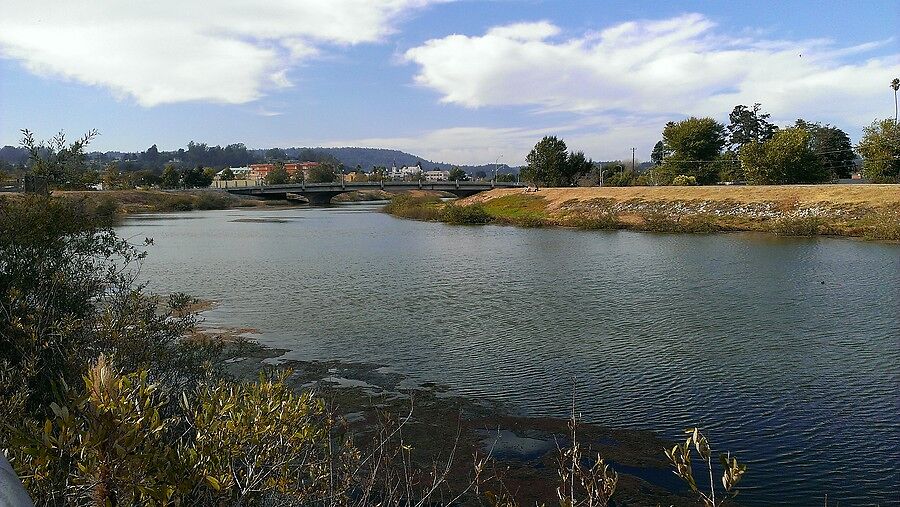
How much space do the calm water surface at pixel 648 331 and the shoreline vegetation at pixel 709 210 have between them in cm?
789

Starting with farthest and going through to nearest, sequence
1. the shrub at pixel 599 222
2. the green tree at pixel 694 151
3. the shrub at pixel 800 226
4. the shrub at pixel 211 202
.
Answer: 1. the shrub at pixel 211 202
2. the green tree at pixel 694 151
3. the shrub at pixel 599 222
4. the shrub at pixel 800 226

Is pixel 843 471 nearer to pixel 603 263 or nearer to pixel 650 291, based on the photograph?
pixel 650 291

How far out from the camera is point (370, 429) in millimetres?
12172

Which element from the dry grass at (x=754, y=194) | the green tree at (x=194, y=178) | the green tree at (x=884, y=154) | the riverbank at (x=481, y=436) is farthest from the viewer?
the green tree at (x=194, y=178)

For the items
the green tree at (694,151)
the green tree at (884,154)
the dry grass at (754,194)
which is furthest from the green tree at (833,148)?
the dry grass at (754,194)

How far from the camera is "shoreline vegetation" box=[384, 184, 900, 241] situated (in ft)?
160

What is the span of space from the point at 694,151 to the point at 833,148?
26.0 meters

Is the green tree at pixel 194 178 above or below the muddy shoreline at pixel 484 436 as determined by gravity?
above

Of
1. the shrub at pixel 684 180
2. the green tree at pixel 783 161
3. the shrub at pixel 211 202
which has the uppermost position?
the green tree at pixel 783 161

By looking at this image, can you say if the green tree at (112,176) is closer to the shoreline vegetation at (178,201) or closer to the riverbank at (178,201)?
the shoreline vegetation at (178,201)

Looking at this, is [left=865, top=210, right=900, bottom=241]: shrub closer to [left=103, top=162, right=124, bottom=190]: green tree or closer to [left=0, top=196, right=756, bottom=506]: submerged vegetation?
[left=0, top=196, right=756, bottom=506]: submerged vegetation

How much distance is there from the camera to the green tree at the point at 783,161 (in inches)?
2940

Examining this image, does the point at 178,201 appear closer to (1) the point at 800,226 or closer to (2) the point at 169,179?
(2) the point at 169,179

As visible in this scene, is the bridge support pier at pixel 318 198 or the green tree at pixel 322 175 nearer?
the bridge support pier at pixel 318 198
